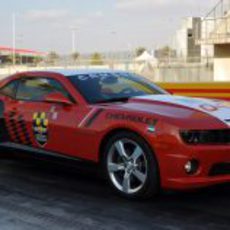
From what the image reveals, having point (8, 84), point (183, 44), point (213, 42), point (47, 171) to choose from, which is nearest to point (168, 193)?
point (47, 171)

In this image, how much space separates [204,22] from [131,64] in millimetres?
8032

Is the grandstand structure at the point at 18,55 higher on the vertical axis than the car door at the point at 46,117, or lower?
higher

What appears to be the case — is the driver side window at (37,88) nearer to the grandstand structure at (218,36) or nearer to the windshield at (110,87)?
the windshield at (110,87)

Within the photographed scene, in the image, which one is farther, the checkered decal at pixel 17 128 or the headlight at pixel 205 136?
the checkered decal at pixel 17 128

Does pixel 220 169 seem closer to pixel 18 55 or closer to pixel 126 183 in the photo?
pixel 126 183

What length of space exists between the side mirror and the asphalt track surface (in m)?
0.76

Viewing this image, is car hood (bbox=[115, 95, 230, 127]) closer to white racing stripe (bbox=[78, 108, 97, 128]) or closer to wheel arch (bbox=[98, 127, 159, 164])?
wheel arch (bbox=[98, 127, 159, 164])

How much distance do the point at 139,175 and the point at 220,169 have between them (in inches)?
31.6

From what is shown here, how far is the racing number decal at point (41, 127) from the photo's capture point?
687 centimetres

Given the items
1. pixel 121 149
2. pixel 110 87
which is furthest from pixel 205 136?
pixel 110 87

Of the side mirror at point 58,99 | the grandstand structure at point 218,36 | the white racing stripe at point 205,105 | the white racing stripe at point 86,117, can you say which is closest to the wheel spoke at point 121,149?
the white racing stripe at point 86,117

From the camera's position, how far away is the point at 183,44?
45.8 meters

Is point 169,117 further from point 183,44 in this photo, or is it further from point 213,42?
point 183,44

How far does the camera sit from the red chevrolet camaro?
562 centimetres
